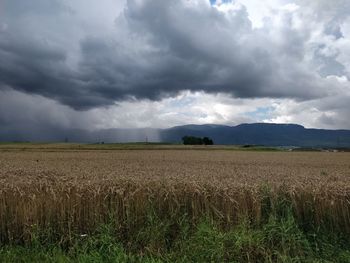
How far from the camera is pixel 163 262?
764cm

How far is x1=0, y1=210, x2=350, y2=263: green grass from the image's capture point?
766 cm

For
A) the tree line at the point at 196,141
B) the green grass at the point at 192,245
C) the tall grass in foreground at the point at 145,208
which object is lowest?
the green grass at the point at 192,245

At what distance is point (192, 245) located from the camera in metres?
8.01

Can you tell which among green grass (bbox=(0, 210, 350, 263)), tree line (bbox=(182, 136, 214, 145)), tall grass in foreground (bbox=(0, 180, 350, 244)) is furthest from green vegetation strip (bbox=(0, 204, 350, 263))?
tree line (bbox=(182, 136, 214, 145))

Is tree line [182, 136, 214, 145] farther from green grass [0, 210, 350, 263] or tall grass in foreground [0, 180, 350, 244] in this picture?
green grass [0, 210, 350, 263]

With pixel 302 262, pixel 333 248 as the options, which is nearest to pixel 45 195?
pixel 302 262

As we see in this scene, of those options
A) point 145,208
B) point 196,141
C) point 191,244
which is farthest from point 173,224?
point 196,141

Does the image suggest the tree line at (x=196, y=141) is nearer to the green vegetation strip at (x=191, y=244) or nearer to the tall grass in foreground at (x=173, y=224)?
the tall grass in foreground at (x=173, y=224)

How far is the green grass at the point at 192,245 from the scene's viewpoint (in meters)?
7.66

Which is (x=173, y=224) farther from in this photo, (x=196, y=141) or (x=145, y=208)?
(x=196, y=141)

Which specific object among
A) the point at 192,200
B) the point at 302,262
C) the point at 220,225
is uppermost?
the point at 192,200

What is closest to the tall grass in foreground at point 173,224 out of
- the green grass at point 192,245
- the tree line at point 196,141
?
the green grass at point 192,245

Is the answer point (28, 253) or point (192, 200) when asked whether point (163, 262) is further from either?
point (28, 253)

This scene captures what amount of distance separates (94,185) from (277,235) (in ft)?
17.3
